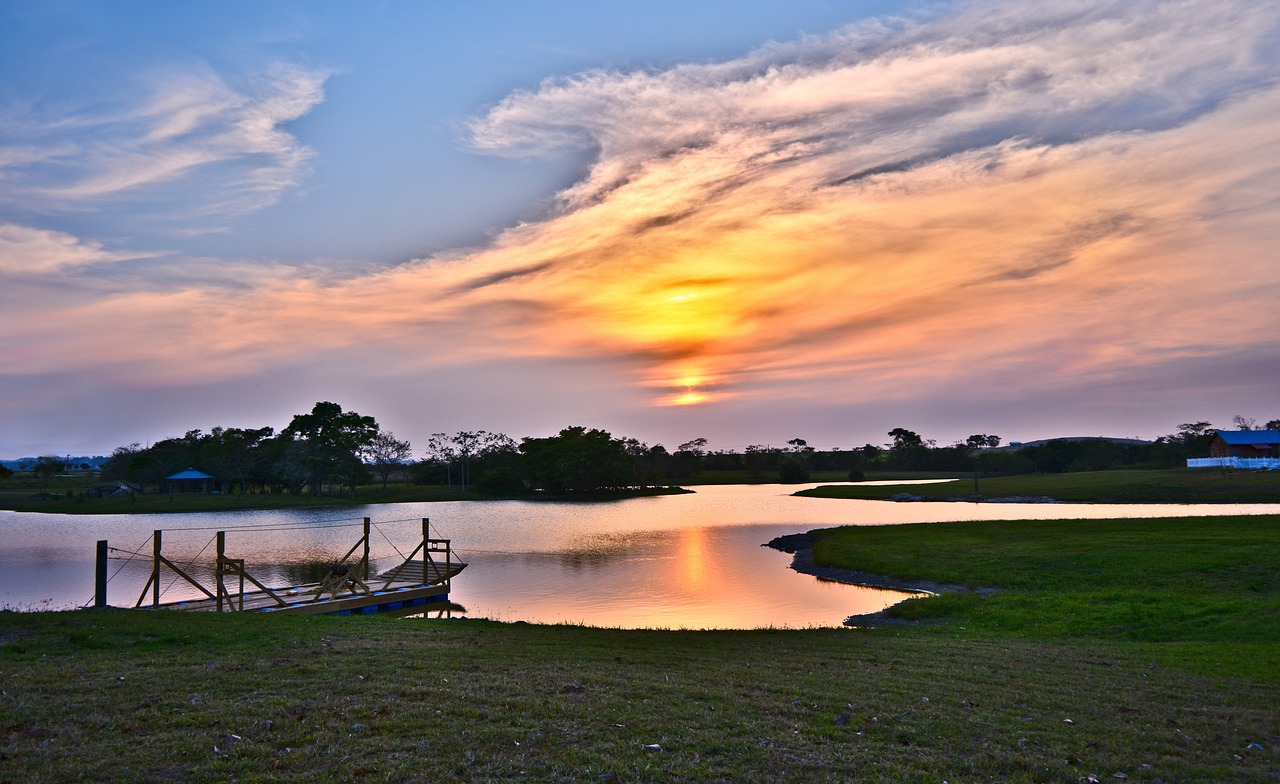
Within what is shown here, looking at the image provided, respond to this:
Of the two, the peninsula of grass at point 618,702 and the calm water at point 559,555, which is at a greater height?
the peninsula of grass at point 618,702

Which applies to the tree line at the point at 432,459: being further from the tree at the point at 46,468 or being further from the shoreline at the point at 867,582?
the shoreline at the point at 867,582

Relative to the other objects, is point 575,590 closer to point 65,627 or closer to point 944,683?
point 65,627

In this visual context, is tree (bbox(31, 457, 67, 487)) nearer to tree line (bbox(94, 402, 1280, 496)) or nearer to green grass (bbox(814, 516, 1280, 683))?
tree line (bbox(94, 402, 1280, 496))

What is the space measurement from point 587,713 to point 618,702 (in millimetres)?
795

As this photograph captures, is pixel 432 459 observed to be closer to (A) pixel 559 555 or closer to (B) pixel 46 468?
(B) pixel 46 468

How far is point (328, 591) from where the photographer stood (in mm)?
33406

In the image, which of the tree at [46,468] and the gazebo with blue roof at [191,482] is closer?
the gazebo with blue roof at [191,482]

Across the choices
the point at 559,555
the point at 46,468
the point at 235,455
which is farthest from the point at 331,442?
the point at 559,555

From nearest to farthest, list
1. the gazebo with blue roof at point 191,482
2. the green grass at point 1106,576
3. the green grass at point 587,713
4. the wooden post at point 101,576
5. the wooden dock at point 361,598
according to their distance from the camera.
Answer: the green grass at point 587,713 < the green grass at point 1106,576 < the wooden post at point 101,576 < the wooden dock at point 361,598 < the gazebo with blue roof at point 191,482

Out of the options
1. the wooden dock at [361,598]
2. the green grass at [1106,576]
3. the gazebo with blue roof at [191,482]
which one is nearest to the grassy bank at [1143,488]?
the green grass at [1106,576]

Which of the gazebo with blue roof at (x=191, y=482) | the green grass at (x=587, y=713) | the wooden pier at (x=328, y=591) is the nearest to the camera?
the green grass at (x=587, y=713)

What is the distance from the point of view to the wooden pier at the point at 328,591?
27.6 metres

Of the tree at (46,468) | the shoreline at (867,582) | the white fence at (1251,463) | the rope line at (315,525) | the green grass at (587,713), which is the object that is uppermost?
the tree at (46,468)

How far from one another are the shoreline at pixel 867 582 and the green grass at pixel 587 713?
1327 cm
